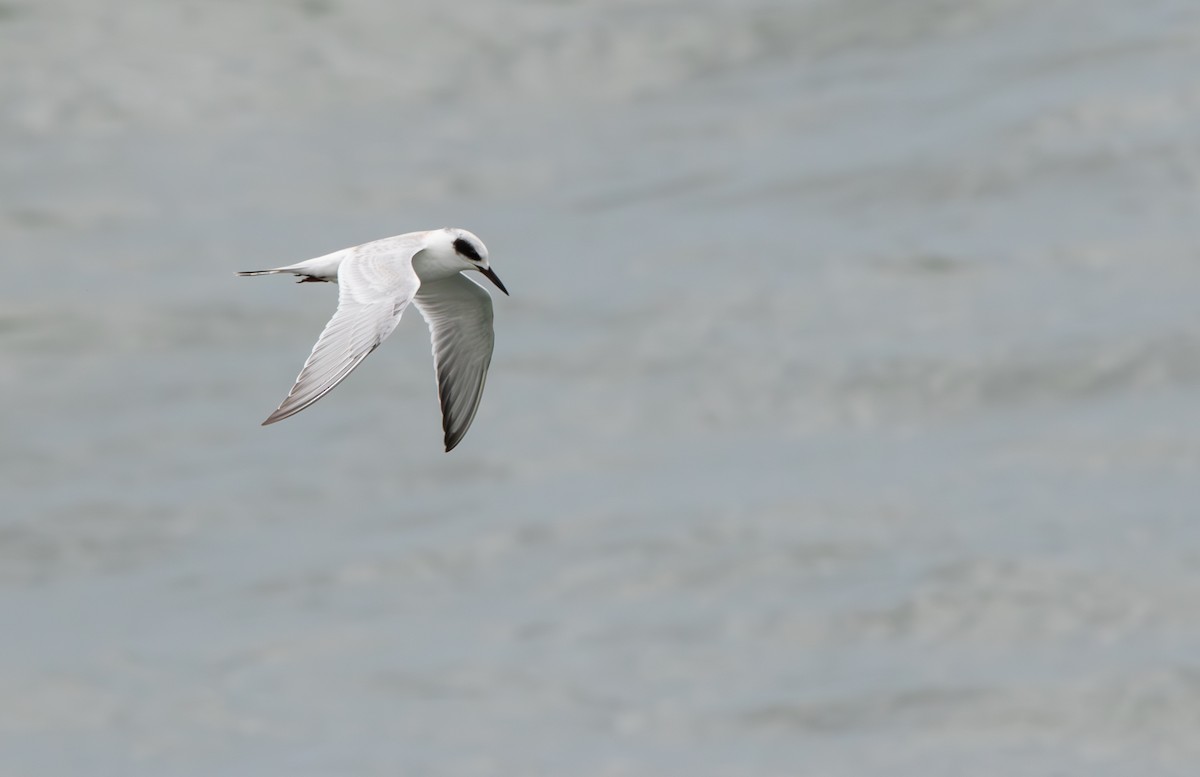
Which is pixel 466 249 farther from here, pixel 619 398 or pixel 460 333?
pixel 619 398

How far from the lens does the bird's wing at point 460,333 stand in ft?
35.0

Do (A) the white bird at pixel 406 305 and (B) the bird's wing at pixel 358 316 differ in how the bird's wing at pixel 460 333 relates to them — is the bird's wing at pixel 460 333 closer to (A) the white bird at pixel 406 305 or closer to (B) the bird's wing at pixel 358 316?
(A) the white bird at pixel 406 305

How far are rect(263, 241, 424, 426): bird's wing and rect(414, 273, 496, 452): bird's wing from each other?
91 cm

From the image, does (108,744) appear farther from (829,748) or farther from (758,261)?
(758,261)

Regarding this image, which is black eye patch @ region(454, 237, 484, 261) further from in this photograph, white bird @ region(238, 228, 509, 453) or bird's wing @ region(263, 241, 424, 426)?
bird's wing @ region(263, 241, 424, 426)

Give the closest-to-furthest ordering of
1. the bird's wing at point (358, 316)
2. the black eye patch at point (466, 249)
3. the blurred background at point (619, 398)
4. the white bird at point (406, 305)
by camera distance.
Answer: the bird's wing at point (358, 316) → the white bird at point (406, 305) → the black eye patch at point (466, 249) → the blurred background at point (619, 398)

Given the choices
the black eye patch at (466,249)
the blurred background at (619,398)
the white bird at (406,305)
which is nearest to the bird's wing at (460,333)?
the white bird at (406,305)

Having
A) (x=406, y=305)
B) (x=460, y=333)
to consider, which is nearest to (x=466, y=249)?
(x=460, y=333)

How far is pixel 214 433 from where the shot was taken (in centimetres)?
3369

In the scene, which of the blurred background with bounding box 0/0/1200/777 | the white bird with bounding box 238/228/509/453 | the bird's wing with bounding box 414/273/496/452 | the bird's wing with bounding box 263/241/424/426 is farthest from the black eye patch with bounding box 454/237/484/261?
the blurred background with bounding box 0/0/1200/777

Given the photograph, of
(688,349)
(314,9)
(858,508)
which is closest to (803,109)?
(688,349)

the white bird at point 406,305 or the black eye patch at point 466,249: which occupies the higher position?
the black eye patch at point 466,249

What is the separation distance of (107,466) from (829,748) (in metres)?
15.0

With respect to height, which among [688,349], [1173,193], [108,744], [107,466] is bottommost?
[108,744]
